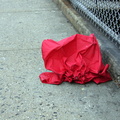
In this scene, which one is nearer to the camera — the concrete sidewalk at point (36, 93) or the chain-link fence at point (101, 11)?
the concrete sidewalk at point (36, 93)

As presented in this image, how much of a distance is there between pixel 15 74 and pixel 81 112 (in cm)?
100

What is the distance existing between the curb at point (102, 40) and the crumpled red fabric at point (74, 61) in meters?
0.09

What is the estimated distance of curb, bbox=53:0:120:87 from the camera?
2783 mm

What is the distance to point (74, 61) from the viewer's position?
280cm

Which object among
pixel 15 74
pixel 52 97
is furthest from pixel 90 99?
pixel 15 74

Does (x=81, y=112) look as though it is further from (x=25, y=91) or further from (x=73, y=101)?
(x=25, y=91)

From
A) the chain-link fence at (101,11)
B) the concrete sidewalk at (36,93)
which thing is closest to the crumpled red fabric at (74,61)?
the concrete sidewalk at (36,93)

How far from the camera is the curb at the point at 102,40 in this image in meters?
2.78

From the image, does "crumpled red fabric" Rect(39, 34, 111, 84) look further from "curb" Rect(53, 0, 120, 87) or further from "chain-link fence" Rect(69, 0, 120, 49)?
"chain-link fence" Rect(69, 0, 120, 49)

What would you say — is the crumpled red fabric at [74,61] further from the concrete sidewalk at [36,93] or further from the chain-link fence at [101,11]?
the chain-link fence at [101,11]

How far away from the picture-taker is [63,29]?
179 inches

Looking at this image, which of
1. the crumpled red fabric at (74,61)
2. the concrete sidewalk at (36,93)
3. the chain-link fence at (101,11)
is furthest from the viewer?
the chain-link fence at (101,11)

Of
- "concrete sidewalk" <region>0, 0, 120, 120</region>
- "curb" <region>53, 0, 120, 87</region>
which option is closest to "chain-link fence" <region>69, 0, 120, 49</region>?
"curb" <region>53, 0, 120, 87</region>

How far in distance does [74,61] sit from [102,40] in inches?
28.1
